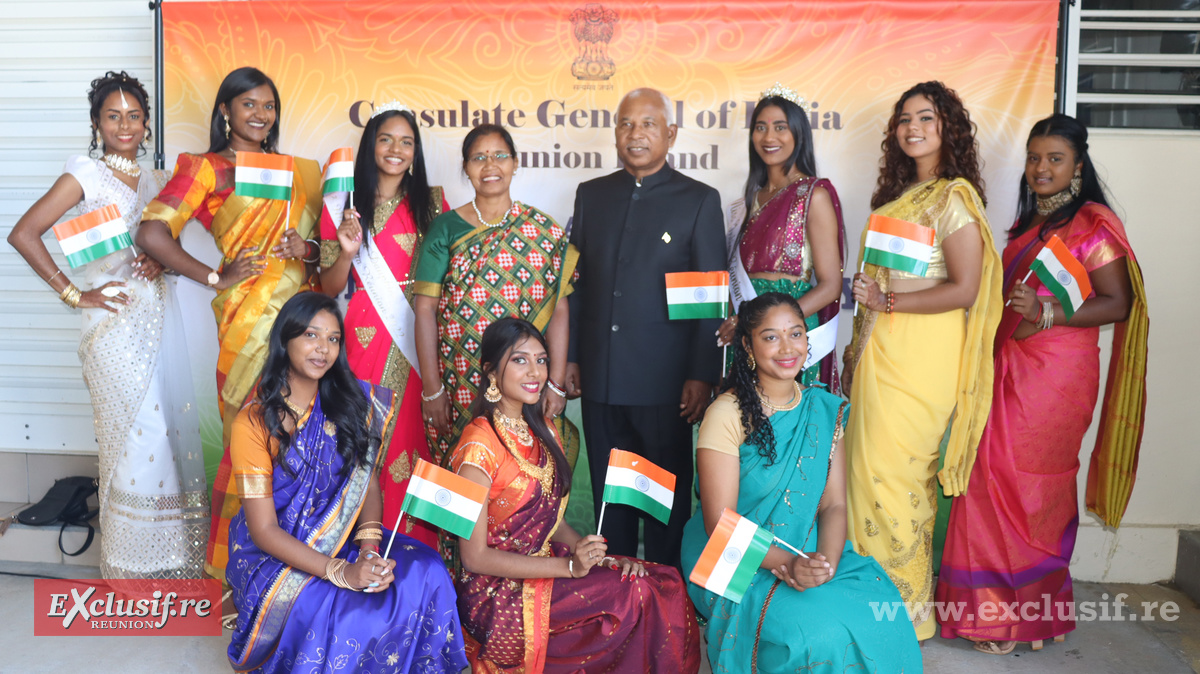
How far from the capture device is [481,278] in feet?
10.0

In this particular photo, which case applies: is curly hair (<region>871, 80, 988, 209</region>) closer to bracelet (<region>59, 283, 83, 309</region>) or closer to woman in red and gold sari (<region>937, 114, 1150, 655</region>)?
woman in red and gold sari (<region>937, 114, 1150, 655</region>)

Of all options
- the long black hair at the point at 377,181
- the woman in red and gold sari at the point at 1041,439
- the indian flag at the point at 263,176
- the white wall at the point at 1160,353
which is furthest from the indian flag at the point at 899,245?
the indian flag at the point at 263,176

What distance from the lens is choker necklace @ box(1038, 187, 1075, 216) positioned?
10.2 ft

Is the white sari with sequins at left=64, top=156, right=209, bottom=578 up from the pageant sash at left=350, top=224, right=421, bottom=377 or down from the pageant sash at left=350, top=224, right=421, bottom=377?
down

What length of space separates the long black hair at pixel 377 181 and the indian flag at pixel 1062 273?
6.94 ft

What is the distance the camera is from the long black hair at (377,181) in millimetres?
3258

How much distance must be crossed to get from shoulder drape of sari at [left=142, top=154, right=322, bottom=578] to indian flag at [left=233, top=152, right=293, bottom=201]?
0.12 meters

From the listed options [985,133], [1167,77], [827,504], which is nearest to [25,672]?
[827,504]

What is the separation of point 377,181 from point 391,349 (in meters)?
0.63

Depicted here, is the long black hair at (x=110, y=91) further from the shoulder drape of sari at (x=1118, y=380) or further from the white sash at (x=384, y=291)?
the shoulder drape of sari at (x=1118, y=380)

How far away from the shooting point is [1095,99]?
12.0 ft

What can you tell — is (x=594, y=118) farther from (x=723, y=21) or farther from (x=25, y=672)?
(x=25, y=672)

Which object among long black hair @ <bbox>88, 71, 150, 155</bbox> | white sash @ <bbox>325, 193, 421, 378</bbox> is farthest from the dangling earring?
long black hair @ <bbox>88, 71, 150, 155</bbox>

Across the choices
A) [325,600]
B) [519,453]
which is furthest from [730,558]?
[325,600]
